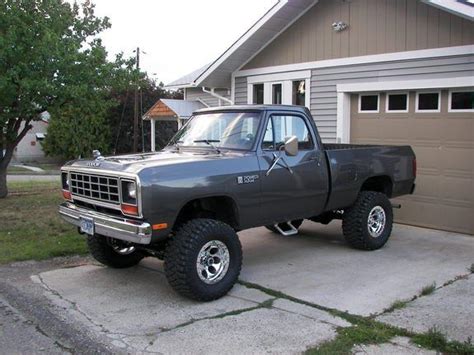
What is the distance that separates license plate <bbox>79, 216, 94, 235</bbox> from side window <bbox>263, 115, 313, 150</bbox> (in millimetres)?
2127

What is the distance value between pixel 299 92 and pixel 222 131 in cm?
517

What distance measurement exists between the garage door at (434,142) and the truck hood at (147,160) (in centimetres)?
454

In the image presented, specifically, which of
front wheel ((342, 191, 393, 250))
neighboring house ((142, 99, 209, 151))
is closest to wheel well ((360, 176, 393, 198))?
front wheel ((342, 191, 393, 250))

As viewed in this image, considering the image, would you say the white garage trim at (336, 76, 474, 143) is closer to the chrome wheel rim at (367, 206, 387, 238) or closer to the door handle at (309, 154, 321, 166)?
the chrome wheel rim at (367, 206, 387, 238)

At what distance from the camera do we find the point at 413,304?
538cm

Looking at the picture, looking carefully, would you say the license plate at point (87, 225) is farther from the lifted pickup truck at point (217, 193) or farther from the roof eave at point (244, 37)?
the roof eave at point (244, 37)

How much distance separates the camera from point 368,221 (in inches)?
296

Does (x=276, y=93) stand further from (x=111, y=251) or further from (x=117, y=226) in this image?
(x=117, y=226)

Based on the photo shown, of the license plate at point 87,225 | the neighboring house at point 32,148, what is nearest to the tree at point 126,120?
the neighboring house at point 32,148

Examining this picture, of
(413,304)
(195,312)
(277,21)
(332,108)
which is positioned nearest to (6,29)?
(277,21)

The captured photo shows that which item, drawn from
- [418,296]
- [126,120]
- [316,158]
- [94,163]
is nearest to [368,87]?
[316,158]

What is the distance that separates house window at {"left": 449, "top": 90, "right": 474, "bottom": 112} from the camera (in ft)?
28.3

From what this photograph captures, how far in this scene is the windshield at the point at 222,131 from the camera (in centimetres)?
631

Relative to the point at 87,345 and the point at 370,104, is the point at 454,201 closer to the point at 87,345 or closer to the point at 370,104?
the point at 370,104
